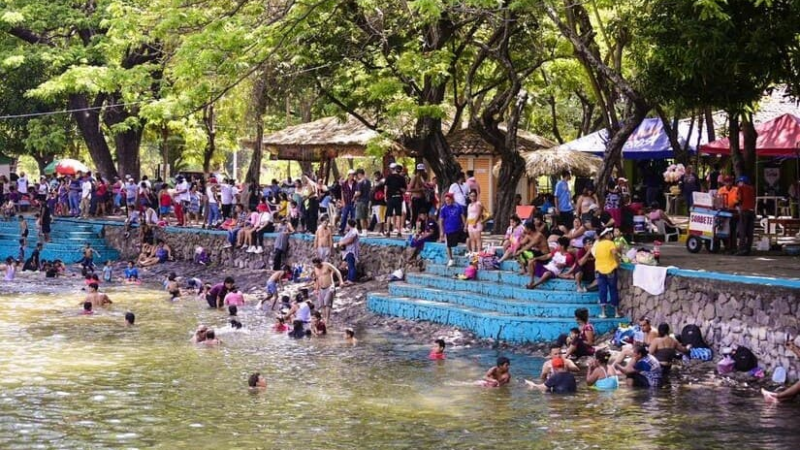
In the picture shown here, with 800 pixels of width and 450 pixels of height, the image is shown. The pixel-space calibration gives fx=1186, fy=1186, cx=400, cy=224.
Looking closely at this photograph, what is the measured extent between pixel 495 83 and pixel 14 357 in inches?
627

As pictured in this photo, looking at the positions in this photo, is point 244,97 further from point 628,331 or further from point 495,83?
point 628,331

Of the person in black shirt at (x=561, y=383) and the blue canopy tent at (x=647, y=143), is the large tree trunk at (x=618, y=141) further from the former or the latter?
the person in black shirt at (x=561, y=383)

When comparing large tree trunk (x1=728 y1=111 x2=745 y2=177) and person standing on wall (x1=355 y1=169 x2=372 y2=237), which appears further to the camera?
person standing on wall (x1=355 y1=169 x2=372 y2=237)

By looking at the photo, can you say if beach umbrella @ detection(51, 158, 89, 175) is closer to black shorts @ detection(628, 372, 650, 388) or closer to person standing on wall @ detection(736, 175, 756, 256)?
person standing on wall @ detection(736, 175, 756, 256)

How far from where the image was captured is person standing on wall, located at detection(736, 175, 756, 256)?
22656 millimetres

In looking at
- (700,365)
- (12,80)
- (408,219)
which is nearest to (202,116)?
(12,80)

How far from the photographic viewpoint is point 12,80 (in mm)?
43625

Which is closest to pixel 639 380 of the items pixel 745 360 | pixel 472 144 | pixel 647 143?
pixel 745 360

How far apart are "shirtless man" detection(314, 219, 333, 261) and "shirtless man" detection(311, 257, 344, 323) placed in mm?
2381

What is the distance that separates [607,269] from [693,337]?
231 cm

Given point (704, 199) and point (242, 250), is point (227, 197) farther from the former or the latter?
point (704, 199)

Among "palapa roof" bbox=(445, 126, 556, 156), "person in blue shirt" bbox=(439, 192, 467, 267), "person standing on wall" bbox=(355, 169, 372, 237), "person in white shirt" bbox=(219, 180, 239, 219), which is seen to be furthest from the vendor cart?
"person in white shirt" bbox=(219, 180, 239, 219)

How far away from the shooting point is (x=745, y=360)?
1800 centimetres

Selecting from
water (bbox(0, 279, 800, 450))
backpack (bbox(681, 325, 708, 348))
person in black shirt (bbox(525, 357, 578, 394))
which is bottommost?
water (bbox(0, 279, 800, 450))
